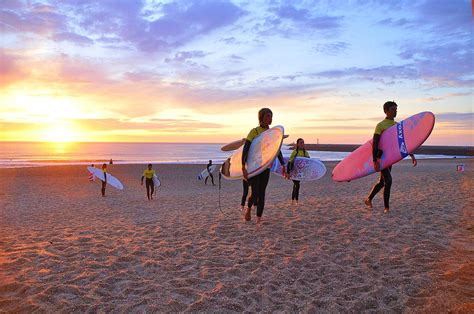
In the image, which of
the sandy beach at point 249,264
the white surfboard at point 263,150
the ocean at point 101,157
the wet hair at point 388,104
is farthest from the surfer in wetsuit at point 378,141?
the ocean at point 101,157

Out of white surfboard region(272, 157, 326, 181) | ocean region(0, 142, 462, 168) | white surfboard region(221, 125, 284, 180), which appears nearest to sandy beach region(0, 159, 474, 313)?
white surfboard region(221, 125, 284, 180)

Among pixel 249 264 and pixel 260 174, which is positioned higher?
pixel 260 174

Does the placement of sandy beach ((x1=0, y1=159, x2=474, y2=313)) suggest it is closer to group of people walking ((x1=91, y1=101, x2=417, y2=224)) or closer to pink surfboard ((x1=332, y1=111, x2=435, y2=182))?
group of people walking ((x1=91, y1=101, x2=417, y2=224))

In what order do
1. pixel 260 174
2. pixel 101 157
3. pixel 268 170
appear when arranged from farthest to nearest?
pixel 101 157, pixel 268 170, pixel 260 174

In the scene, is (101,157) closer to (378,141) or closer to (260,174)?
(260,174)

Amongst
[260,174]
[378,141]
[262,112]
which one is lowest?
[260,174]

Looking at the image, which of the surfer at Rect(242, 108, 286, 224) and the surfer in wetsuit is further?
the surfer in wetsuit

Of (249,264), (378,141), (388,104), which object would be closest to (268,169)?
(249,264)

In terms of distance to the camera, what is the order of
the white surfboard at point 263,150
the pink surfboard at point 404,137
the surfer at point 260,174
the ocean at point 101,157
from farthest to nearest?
the ocean at point 101,157
the pink surfboard at point 404,137
the surfer at point 260,174
the white surfboard at point 263,150

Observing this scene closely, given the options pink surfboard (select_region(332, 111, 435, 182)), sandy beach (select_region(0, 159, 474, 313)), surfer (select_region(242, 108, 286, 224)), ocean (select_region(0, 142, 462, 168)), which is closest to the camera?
sandy beach (select_region(0, 159, 474, 313))

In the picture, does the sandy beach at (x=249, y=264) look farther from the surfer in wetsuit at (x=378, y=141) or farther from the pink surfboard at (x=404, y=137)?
the pink surfboard at (x=404, y=137)

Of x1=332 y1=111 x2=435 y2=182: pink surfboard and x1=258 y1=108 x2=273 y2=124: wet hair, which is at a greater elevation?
x1=258 y1=108 x2=273 y2=124: wet hair

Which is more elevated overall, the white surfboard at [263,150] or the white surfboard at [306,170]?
the white surfboard at [263,150]

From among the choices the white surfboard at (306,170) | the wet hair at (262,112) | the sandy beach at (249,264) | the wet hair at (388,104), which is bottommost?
the sandy beach at (249,264)
